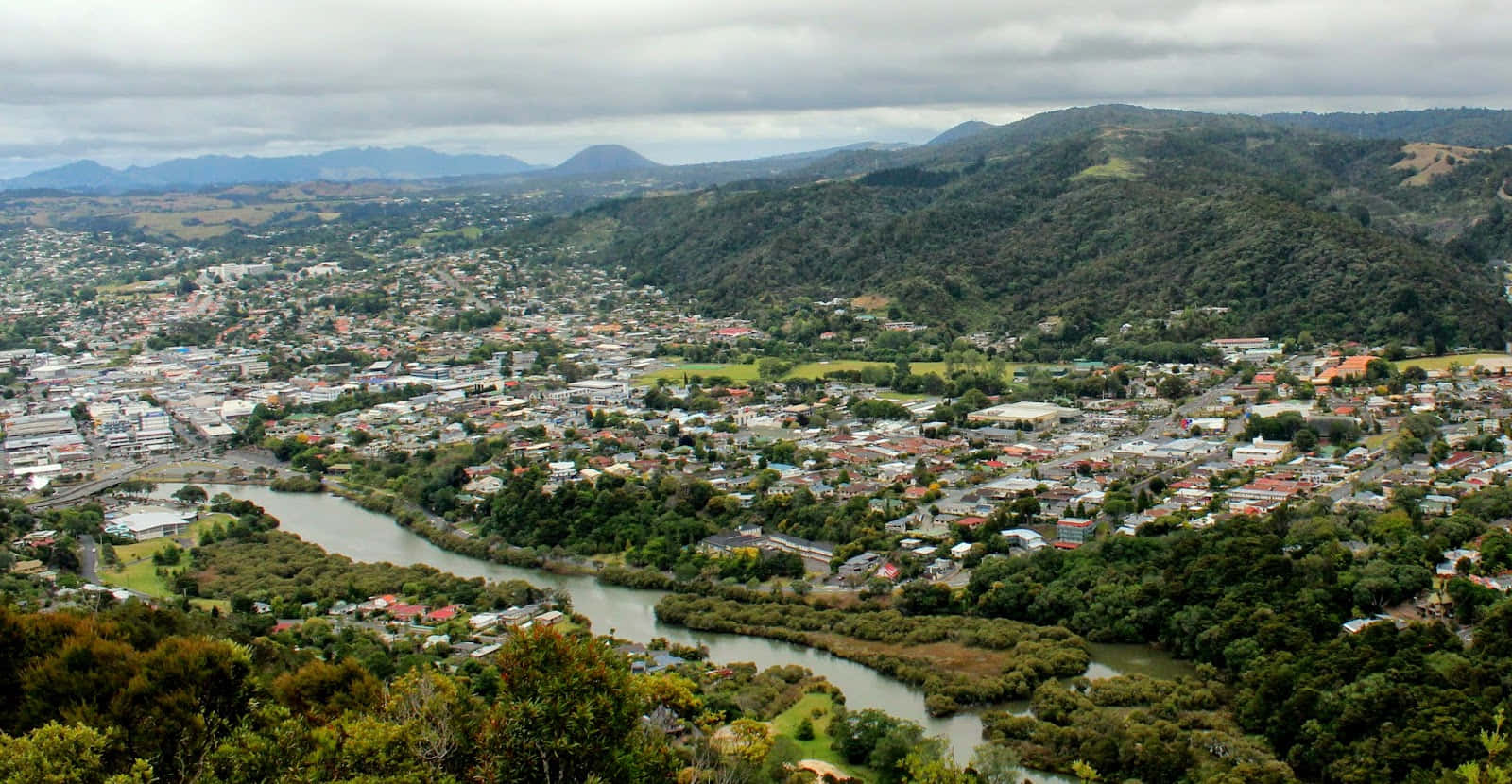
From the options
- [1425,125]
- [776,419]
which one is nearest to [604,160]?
[1425,125]

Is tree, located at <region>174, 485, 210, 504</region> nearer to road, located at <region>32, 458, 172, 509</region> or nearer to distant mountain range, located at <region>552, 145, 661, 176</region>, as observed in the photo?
road, located at <region>32, 458, 172, 509</region>

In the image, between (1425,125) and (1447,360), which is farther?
(1425,125)

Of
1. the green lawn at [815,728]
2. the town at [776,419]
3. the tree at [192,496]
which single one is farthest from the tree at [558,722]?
the tree at [192,496]

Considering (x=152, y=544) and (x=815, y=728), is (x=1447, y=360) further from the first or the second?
(x=152, y=544)

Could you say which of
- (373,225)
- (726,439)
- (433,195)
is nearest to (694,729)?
(726,439)

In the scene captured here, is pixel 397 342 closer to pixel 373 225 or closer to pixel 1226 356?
pixel 1226 356

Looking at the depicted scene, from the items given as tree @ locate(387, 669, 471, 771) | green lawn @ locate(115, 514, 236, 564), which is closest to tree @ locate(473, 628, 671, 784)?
tree @ locate(387, 669, 471, 771)

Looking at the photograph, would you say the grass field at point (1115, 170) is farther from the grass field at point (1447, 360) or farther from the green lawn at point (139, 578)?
the green lawn at point (139, 578)
